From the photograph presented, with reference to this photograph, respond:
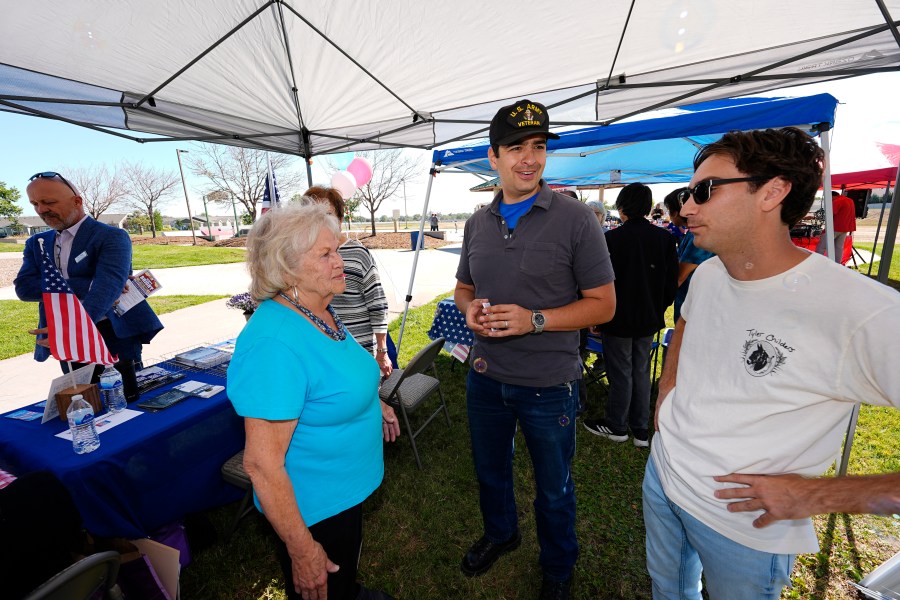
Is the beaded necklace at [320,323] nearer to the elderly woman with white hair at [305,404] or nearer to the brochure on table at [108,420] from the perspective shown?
the elderly woman with white hair at [305,404]

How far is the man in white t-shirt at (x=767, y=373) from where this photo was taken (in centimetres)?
89

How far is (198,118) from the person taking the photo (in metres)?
4.50

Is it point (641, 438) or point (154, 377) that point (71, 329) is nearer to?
point (154, 377)

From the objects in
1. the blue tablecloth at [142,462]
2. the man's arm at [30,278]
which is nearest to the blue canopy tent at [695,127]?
the blue tablecloth at [142,462]

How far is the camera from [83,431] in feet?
5.88

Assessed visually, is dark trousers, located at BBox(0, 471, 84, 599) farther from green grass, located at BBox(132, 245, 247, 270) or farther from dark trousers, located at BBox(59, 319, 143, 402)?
green grass, located at BBox(132, 245, 247, 270)

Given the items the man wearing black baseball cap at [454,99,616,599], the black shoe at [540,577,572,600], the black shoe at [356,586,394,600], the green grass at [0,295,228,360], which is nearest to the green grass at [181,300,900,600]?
the black shoe at [540,577,572,600]

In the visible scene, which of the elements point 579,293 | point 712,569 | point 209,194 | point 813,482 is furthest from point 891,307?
point 209,194

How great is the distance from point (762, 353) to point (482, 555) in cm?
196

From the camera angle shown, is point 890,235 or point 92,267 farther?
point 92,267

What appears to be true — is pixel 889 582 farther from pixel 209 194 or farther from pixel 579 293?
pixel 209 194

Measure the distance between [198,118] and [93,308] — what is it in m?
2.79

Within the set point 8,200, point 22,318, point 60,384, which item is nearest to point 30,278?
point 60,384

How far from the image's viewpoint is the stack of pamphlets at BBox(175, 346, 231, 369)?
9.26 ft
